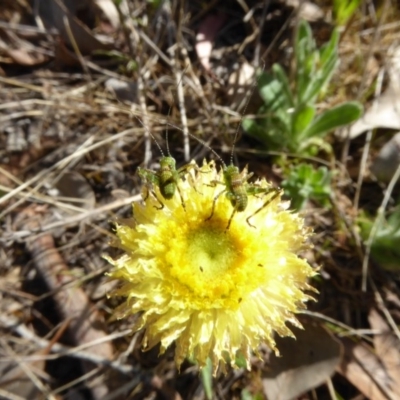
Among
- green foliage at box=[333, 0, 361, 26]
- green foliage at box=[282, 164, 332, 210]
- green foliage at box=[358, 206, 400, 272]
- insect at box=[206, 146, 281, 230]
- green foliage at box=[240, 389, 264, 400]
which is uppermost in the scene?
green foliage at box=[333, 0, 361, 26]

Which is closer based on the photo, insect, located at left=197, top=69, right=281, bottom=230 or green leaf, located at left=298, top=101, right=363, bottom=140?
insect, located at left=197, top=69, right=281, bottom=230

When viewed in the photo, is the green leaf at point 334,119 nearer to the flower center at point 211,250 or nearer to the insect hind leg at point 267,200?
the insect hind leg at point 267,200

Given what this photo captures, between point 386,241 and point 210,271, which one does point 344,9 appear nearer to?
point 386,241

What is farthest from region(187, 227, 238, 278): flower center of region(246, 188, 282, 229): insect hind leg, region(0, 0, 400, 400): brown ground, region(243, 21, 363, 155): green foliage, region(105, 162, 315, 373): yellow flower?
region(243, 21, 363, 155): green foliage

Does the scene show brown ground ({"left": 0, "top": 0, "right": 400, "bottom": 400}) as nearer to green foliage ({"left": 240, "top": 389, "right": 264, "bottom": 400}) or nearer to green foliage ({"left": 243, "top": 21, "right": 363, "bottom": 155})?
green foliage ({"left": 240, "top": 389, "right": 264, "bottom": 400})

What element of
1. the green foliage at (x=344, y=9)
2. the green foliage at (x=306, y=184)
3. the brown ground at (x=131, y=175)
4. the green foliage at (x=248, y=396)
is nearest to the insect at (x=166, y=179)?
the brown ground at (x=131, y=175)

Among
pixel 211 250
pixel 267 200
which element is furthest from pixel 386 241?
pixel 211 250
